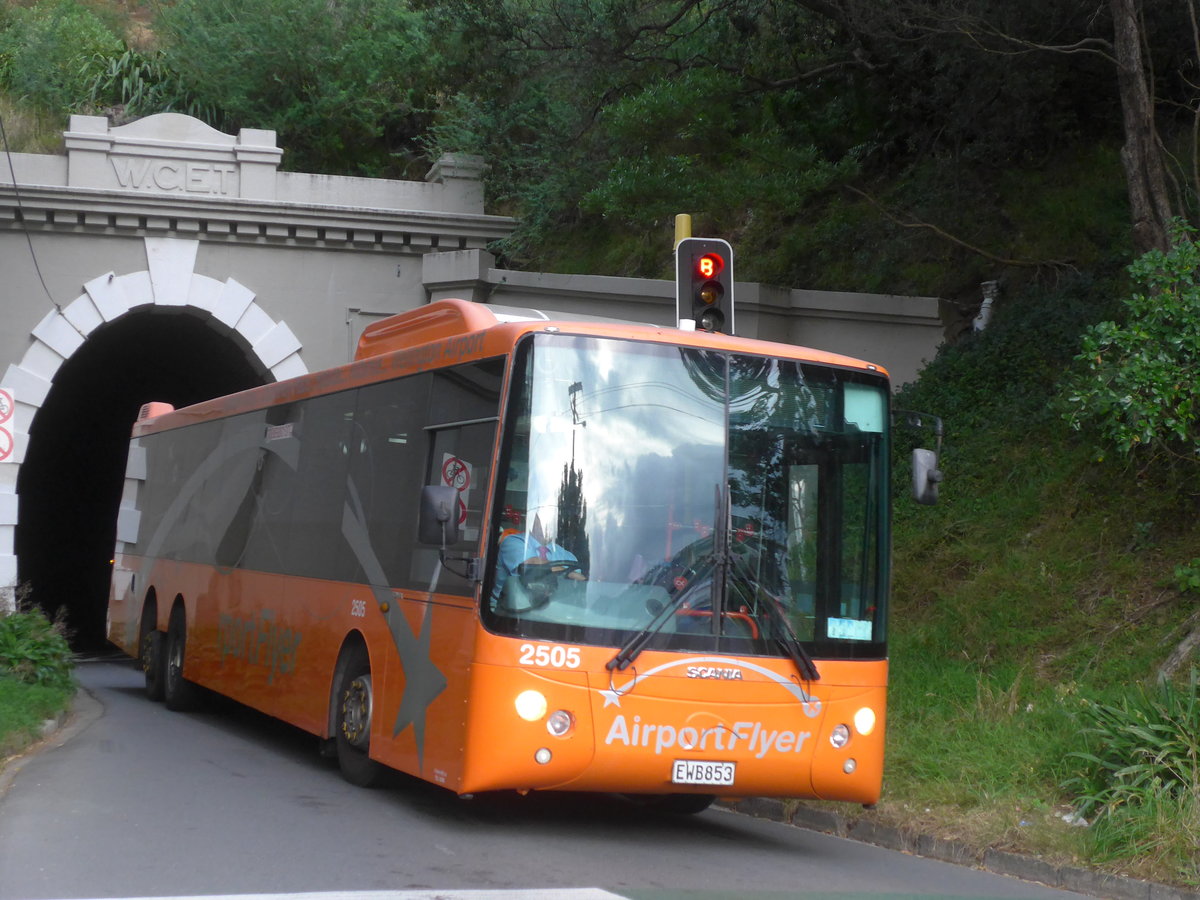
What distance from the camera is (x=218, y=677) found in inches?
532

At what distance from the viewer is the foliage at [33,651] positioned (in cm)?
1403

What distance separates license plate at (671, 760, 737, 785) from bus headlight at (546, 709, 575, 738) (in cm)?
63

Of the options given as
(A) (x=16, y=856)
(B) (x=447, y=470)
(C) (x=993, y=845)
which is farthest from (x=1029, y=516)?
(A) (x=16, y=856)

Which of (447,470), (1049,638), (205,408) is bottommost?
(1049,638)

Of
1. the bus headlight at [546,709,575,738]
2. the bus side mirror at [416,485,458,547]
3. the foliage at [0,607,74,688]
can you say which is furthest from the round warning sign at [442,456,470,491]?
the foliage at [0,607,74,688]

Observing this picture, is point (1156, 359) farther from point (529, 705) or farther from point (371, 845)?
point (371, 845)

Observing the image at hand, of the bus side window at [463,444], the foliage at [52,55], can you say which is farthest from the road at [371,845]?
the foliage at [52,55]

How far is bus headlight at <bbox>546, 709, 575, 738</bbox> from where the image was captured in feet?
24.6

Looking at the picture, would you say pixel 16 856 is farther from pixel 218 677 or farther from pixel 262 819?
pixel 218 677

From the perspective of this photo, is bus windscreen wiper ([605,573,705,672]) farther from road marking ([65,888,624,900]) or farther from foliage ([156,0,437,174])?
foliage ([156,0,437,174])

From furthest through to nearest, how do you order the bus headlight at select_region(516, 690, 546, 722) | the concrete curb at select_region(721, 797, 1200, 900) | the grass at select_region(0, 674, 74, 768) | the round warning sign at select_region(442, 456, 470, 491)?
the grass at select_region(0, 674, 74, 768) → the round warning sign at select_region(442, 456, 470, 491) → the bus headlight at select_region(516, 690, 546, 722) → the concrete curb at select_region(721, 797, 1200, 900)

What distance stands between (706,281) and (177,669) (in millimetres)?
7661

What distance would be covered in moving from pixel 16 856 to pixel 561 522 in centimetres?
321

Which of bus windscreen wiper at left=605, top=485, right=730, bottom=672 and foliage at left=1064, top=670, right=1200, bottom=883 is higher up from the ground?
bus windscreen wiper at left=605, top=485, right=730, bottom=672
